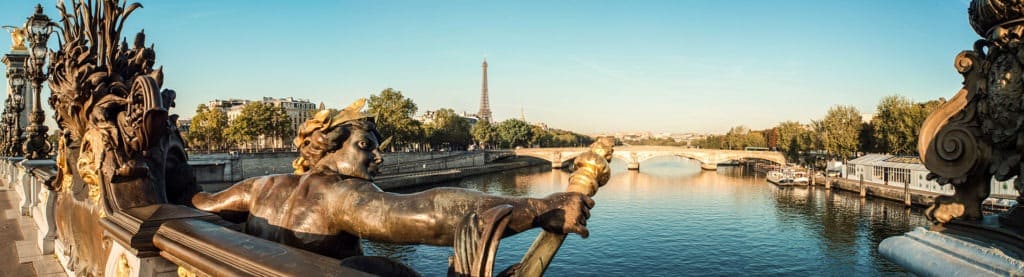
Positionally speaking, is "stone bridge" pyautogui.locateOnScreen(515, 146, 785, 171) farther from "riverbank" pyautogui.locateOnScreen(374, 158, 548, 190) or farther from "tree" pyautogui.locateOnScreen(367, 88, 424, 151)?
"tree" pyautogui.locateOnScreen(367, 88, 424, 151)

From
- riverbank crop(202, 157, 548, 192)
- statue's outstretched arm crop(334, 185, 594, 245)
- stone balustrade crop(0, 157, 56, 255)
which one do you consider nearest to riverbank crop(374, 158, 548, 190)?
riverbank crop(202, 157, 548, 192)

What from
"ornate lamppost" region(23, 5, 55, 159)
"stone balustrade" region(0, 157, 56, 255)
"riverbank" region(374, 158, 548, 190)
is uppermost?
"ornate lamppost" region(23, 5, 55, 159)

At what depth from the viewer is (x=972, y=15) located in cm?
387

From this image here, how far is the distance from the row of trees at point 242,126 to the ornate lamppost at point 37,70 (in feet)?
137

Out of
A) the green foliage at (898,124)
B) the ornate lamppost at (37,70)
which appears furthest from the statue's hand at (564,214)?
the green foliage at (898,124)

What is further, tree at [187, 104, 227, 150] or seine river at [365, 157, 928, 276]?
tree at [187, 104, 227, 150]

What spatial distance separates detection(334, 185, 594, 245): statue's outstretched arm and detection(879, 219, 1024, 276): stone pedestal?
2416mm

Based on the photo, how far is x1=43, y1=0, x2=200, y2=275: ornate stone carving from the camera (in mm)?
3230

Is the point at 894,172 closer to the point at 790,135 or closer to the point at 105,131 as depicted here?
the point at 790,135

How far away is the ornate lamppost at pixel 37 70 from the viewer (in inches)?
356

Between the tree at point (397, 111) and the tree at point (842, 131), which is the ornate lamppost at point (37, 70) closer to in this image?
the tree at point (397, 111)

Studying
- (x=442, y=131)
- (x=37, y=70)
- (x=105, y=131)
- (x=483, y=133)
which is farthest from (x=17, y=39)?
(x=483, y=133)

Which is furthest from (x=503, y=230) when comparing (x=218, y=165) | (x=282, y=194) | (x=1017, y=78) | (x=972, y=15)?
(x=218, y=165)

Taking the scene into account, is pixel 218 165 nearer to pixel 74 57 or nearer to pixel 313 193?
pixel 74 57
